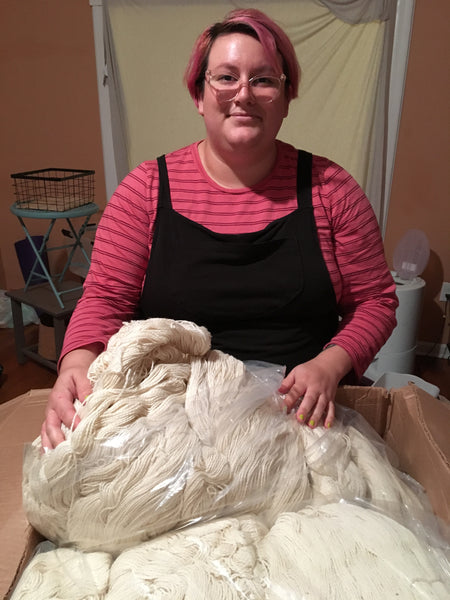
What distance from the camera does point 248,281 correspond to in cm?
88

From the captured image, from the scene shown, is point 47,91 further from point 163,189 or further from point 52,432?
point 52,432

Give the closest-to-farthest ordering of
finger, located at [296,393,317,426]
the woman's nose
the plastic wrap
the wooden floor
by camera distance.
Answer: the plastic wrap → finger, located at [296,393,317,426] → the woman's nose → the wooden floor

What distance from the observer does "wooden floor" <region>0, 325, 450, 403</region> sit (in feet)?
7.46

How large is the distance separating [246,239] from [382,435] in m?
0.42

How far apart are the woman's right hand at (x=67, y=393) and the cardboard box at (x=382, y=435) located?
0.32ft

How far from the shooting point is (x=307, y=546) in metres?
0.51

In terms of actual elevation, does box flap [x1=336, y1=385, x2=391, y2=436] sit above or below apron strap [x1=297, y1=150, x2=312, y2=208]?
below

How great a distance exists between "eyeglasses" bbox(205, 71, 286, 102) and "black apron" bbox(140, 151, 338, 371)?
6.5 inches

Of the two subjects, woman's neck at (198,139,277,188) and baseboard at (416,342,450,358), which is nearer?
woman's neck at (198,139,277,188)

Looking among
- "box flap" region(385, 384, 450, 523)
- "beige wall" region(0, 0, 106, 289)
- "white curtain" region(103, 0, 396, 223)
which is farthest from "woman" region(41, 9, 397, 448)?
"beige wall" region(0, 0, 106, 289)

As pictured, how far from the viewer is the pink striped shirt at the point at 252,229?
2.98ft

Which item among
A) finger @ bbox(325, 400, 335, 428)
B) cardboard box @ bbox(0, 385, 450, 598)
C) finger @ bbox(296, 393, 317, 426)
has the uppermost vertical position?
finger @ bbox(296, 393, 317, 426)

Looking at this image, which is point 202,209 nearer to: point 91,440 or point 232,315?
point 232,315

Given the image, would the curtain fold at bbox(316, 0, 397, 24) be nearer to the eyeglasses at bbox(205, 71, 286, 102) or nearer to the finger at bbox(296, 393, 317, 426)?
the eyeglasses at bbox(205, 71, 286, 102)
